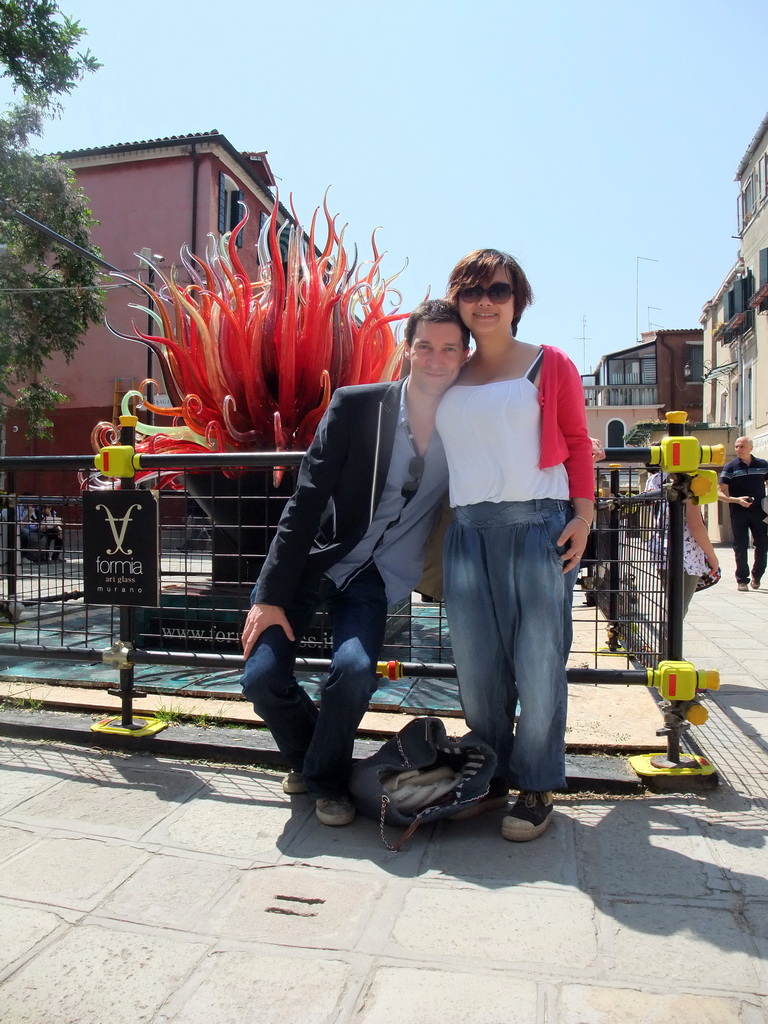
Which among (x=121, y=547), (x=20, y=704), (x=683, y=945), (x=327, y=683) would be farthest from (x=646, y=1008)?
(x=20, y=704)

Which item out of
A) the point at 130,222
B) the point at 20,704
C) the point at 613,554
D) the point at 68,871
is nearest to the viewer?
the point at 68,871

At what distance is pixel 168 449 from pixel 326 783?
2623 millimetres

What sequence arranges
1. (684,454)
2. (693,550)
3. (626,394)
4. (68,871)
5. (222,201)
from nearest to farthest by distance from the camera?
(68,871)
(684,454)
(693,550)
(222,201)
(626,394)

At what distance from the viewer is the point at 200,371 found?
14.9ft

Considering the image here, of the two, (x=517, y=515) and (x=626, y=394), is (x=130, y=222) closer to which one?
(x=517, y=515)

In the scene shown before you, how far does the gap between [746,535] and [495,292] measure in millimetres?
8392

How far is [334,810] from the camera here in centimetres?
241

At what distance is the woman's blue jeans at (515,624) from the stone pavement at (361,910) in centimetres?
27

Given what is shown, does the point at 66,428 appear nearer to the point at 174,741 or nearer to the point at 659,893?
the point at 174,741

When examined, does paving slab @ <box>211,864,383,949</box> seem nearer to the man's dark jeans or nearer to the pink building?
the man's dark jeans

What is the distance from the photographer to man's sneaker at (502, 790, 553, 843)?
2.28 m

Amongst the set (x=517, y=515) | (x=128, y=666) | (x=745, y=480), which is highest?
(x=745, y=480)

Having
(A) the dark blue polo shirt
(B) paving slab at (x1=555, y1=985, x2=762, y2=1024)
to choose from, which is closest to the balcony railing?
(A) the dark blue polo shirt

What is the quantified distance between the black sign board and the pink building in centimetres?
2150
